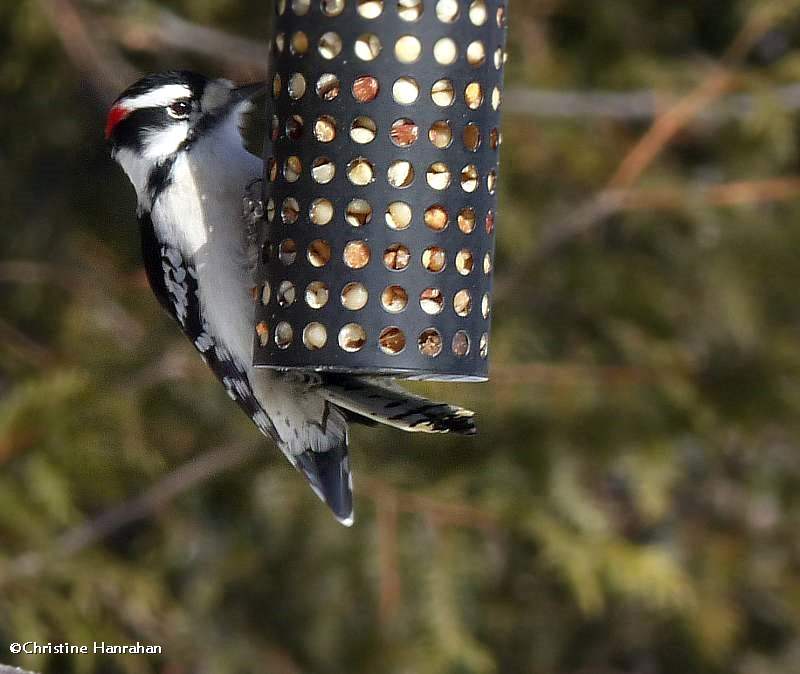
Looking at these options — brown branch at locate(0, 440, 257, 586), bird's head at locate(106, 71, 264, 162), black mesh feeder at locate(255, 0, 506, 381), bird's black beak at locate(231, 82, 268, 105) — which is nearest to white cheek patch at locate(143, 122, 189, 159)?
bird's head at locate(106, 71, 264, 162)

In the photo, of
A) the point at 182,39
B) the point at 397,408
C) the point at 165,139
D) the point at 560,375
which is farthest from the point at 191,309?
the point at 182,39

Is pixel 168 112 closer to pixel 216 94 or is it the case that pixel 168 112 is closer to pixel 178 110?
pixel 178 110

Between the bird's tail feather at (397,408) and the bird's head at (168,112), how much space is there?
0.69m

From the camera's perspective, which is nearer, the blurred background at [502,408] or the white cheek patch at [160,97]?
the white cheek patch at [160,97]

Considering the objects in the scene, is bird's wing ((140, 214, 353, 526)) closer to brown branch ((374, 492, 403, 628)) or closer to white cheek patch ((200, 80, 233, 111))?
white cheek patch ((200, 80, 233, 111))

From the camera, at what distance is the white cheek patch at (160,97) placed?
3152 mm

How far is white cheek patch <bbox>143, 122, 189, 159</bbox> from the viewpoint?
318 centimetres

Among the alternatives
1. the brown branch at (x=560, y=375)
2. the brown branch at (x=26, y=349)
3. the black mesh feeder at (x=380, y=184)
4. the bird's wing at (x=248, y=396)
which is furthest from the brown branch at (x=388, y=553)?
the black mesh feeder at (x=380, y=184)

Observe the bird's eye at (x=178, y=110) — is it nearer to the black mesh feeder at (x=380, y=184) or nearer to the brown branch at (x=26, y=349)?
the black mesh feeder at (x=380, y=184)

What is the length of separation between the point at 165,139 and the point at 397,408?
2.87ft

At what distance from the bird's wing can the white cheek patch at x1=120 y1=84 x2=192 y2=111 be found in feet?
0.86

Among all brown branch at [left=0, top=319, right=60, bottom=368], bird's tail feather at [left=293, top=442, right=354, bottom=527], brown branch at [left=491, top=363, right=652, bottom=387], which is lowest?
brown branch at [left=491, top=363, right=652, bottom=387]

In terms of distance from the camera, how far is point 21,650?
4.08 m

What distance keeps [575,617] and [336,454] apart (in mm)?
3073
